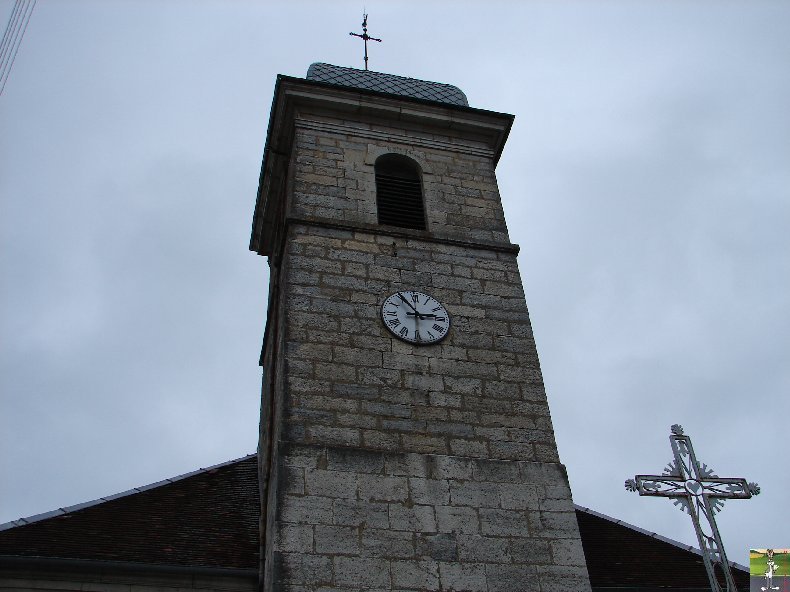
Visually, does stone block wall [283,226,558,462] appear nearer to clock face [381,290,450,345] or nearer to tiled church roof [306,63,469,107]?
clock face [381,290,450,345]

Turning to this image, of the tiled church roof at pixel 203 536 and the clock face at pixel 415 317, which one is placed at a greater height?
the clock face at pixel 415 317

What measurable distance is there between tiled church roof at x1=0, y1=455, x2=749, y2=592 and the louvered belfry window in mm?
3503

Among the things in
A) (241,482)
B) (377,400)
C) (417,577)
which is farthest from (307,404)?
(241,482)

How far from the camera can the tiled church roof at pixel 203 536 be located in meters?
8.55

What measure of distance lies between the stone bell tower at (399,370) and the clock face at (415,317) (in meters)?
0.02

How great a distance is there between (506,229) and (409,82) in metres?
3.30

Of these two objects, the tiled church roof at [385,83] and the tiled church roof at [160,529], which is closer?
the tiled church roof at [160,529]

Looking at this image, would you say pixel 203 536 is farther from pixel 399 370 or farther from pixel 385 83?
pixel 385 83

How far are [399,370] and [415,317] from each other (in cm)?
76

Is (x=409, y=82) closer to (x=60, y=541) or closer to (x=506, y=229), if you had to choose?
(x=506, y=229)

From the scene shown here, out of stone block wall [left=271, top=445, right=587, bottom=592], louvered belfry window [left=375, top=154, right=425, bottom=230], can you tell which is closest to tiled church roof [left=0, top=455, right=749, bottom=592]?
stone block wall [left=271, top=445, right=587, bottom=592]

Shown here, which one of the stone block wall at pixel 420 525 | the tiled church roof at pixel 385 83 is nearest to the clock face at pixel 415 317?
the stone block wall at pixel 420 525

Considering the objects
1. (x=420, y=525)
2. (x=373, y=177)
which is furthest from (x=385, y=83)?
(x=420, y=525)

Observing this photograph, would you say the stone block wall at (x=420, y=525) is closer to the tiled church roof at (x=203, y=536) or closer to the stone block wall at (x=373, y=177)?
the tiled church roof at (x=203, y=536)
